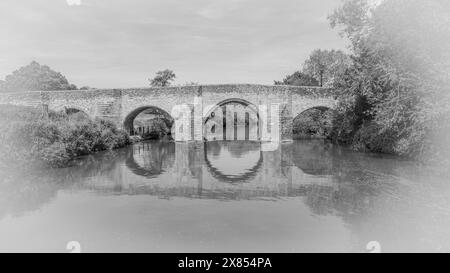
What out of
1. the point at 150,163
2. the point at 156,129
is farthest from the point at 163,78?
the point at 150,163

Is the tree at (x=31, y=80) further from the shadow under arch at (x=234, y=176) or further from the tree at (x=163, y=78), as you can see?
the shadow under arch at (x=234, y=176)

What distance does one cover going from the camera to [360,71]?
61.8 feet

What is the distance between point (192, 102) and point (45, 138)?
38.7 ft

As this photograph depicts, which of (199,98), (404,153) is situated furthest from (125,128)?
(404,153)

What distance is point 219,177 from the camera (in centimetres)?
1226

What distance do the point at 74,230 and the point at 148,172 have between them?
6.76 meters

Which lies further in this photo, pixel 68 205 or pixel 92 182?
pixel 92 182

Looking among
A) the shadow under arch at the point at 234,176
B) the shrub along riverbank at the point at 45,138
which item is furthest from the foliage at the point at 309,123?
the shrub along riverbank at the point at 45,138

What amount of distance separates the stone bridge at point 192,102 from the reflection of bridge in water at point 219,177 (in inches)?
283

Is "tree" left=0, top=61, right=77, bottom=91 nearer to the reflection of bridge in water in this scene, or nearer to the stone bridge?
the stone bridge

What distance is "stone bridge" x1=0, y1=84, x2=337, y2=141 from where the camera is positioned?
2431cm

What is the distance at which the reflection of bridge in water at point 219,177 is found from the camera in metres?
10.1
